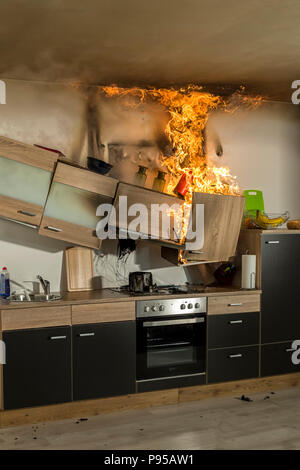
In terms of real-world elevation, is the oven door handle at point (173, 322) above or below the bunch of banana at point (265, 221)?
below

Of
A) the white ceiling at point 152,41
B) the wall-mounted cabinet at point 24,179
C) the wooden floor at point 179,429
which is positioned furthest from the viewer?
the wall-mounted cabinet at point 24,179

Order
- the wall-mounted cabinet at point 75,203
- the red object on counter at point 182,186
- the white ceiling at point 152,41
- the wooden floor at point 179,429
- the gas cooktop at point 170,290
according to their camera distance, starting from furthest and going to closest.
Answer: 1. the red object on counter at point 182,186
2. the gas cooktop at point 170,290
3. the wall-mounted cabinet at point 75,203
4. the wooden floor at point 179,429
5. the white ceiling at point 152,41

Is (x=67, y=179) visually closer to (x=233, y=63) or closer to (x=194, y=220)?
(x=194, y=220)

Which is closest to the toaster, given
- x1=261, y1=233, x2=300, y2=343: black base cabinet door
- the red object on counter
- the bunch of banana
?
the red object on counter

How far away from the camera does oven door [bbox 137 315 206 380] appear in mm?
4195

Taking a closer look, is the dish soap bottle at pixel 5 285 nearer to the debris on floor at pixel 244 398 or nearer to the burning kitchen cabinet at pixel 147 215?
the burning kitchen cabinet at pixel 147 215

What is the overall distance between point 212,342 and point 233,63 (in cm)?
219

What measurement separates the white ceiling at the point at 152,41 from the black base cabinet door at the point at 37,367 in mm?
1937

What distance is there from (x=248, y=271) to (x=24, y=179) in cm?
200

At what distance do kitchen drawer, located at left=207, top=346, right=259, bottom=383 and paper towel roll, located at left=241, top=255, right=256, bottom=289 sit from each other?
0.53 meters

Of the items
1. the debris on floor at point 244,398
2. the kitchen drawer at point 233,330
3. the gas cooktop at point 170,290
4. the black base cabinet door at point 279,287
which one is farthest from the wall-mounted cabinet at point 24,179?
the debris on floor at point 244,398

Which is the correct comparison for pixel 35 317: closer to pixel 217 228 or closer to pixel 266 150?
pixel 217 228

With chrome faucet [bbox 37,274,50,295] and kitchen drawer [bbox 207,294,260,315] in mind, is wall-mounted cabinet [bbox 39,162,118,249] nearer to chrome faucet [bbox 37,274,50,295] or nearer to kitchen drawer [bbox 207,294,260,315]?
chrome faucet [bbox 37,274,50,295]

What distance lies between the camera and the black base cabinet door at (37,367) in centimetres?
378
